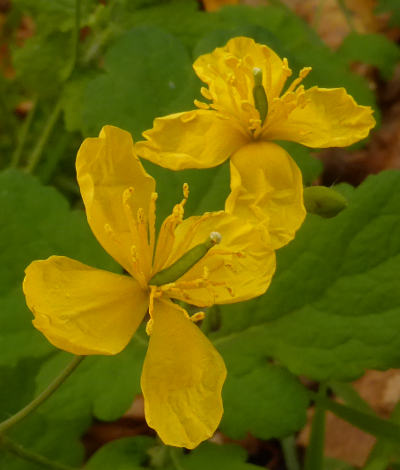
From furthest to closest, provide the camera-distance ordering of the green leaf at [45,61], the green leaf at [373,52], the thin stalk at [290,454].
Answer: the green leaf at [373,52]
the green leaf at [45,61]
the thin stalk at [290,454]

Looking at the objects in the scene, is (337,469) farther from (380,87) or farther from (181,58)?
(380,87)

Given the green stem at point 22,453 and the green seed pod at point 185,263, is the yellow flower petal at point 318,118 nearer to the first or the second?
the green seed pod at point 185,263

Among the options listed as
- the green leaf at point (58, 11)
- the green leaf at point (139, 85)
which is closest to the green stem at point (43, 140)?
the green leaf at point (58, 11)

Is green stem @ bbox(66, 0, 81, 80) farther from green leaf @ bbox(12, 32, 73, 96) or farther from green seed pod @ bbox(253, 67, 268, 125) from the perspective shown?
green seed pod @ bbox(253, 67, 268, 125)

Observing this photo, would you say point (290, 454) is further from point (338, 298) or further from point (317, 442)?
point (338, 298)

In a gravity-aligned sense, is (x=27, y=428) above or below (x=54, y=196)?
below

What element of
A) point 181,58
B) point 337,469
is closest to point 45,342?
point 181,58
